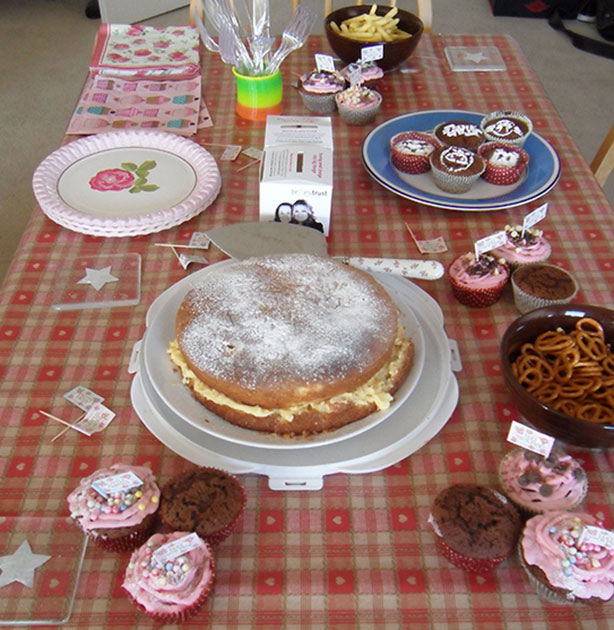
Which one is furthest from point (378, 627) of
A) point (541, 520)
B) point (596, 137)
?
point (596, 137)

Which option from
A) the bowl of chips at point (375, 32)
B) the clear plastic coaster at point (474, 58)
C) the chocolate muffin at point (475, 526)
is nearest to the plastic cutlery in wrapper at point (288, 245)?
the chocolate muffin at point (475, 526)

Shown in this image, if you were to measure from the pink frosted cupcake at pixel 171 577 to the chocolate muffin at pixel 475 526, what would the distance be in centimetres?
31

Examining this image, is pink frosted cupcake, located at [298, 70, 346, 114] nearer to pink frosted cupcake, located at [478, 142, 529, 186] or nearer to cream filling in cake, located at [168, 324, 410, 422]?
pink frosted cupcake, located at [478, 142, 529, 186]

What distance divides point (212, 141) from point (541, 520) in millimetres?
1318

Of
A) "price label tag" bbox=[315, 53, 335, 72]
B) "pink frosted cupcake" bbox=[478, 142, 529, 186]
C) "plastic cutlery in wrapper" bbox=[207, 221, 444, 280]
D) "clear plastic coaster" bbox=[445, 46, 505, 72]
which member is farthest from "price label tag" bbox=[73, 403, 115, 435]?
"clear plastic coaster" bbox=[445, 46, 505, 72]

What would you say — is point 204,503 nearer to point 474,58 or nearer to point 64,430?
point 64,430

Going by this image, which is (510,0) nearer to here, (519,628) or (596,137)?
(596,137)

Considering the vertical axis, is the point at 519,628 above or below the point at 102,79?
above

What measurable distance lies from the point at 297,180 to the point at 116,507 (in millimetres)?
767

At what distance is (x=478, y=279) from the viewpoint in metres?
1.22

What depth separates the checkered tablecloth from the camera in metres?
0.82

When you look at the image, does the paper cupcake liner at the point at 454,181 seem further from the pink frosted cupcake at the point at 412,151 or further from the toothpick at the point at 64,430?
the toothpick at the point at 64,430

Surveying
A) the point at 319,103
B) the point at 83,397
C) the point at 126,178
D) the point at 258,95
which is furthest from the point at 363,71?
the point at 83,397

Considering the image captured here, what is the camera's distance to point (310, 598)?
827mm
